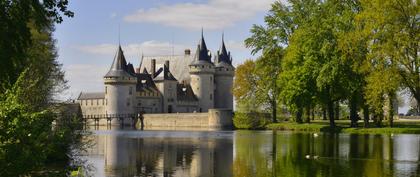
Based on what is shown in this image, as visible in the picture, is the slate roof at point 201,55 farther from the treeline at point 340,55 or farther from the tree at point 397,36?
the tree at point 397,36

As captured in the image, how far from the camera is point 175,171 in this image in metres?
15.5

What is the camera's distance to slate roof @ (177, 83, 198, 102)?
276 feet

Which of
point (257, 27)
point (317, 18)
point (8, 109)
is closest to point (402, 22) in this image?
point (317, 18)

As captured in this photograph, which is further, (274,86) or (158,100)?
(158,100)

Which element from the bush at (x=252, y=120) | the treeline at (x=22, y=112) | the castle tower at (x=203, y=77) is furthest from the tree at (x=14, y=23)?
the castle tower at (x=203, y=77)

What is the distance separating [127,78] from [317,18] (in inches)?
1686

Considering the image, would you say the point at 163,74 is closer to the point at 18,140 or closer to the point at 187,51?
the point at 187,51

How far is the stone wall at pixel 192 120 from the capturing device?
60.7 m

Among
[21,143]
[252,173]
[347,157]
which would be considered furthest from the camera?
[347,157]

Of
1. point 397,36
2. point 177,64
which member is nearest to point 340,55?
point 397,36

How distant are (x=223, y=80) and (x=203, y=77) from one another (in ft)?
15.7

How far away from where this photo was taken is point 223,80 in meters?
86.2

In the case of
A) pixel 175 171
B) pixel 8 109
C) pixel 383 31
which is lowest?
pixel 175 171

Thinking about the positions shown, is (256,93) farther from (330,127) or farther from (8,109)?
(8,109)
